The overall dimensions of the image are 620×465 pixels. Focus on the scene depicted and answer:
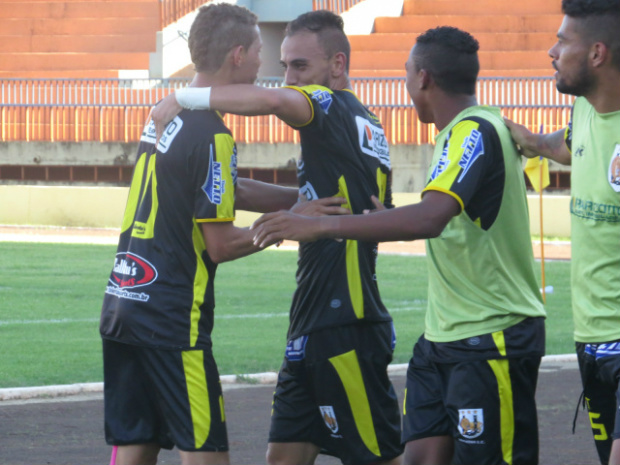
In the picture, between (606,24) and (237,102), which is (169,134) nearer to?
(237,102)

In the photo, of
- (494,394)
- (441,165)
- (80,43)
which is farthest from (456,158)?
(80,43)

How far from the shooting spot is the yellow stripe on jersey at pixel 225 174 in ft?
14.2

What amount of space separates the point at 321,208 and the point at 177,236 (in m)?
0.58

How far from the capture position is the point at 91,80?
27.4 m

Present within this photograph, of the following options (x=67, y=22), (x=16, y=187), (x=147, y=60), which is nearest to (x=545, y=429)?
(x=16, y=187)

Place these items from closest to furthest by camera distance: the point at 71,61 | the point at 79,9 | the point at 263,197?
1. the point at 263,197
2. the point at 71,61
3. the point at 79,9

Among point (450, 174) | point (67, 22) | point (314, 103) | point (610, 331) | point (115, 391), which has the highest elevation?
point (67, 22)

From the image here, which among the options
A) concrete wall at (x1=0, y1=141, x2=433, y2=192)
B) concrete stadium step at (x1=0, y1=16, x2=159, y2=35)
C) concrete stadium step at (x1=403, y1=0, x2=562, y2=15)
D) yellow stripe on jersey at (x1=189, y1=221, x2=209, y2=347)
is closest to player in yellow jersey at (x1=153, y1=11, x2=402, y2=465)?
yellow stripe on jersey at (x1=189, y1=221, x2=209, y2=347)

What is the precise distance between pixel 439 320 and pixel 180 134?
4.17 ft

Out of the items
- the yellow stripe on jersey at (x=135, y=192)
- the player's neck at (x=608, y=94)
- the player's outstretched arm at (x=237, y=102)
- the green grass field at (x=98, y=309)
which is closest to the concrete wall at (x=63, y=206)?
the green grass field at (x=98, y=309)

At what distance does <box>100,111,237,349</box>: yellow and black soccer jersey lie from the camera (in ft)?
14.2

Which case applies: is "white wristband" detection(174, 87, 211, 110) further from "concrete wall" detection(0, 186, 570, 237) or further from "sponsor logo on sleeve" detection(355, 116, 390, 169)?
"concrete wall" detection(0, 186, 570, 237)

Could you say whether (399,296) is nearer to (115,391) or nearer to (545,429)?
(545,429)

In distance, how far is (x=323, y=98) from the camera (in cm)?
455
